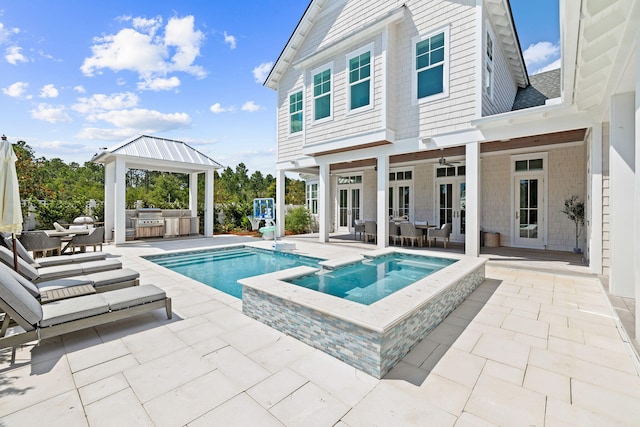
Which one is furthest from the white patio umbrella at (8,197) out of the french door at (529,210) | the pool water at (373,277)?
the french door at (529,210)

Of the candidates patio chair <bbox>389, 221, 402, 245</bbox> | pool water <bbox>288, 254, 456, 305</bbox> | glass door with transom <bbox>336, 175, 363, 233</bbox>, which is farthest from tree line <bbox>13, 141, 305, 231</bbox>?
pool water <bbox>288, 254, 456, 305</bbox>

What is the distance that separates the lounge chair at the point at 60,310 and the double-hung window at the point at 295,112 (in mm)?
9398

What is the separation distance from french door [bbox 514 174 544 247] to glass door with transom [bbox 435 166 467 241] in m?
1.74

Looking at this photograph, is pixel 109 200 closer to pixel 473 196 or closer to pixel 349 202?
pixel 349 202

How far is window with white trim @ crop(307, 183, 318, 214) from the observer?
18.3m

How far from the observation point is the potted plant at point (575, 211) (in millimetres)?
8758

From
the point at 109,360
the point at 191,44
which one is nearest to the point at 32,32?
the point at 191,44

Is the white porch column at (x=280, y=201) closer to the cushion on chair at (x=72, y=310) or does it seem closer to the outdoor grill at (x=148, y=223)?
the outdoor grill at (x=148, y=223)

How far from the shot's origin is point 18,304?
2885mm

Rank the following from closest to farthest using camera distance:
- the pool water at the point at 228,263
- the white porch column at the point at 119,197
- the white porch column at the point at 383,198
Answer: the pool water at the point at 228,263 → the white porch column at the point at 383,198 → the white porch column at the point at 119,197

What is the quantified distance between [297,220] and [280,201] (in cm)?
266

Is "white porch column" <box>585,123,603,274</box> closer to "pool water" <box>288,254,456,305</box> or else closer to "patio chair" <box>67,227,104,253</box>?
"pool water" <box>288,254,456,305</box>

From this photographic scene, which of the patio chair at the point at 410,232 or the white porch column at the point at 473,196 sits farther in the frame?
the patio chair at the point at 410,232

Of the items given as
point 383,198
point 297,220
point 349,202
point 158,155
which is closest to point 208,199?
point 158,155
